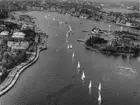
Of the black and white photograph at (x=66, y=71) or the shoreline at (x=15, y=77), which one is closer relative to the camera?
the black and white photograph at (x=66, y=71)

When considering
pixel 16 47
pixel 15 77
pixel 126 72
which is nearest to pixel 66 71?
pixel 15 77

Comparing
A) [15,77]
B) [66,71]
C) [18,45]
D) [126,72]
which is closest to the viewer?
[15,77]

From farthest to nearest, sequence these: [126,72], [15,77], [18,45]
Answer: [18,45] → [126,72] → [15,77]

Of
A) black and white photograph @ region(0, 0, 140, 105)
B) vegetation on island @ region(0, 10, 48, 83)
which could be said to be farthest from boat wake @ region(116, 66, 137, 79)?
vegetation on island @ region(0, 10, 48, 83)

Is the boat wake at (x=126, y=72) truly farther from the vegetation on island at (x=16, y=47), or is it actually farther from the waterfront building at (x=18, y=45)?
the waterfront building at (x=18, y=45)

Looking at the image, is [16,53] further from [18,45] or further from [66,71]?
[66,71]

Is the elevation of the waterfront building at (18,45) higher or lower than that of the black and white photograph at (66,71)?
higher

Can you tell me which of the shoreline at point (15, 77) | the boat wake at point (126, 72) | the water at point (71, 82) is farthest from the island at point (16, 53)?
the boat wake at point (126, 72)

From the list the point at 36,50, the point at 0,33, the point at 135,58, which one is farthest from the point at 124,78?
the point at 0,33

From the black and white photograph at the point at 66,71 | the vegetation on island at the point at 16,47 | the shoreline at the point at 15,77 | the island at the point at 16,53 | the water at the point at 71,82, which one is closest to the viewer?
the water at the point at 71,82
